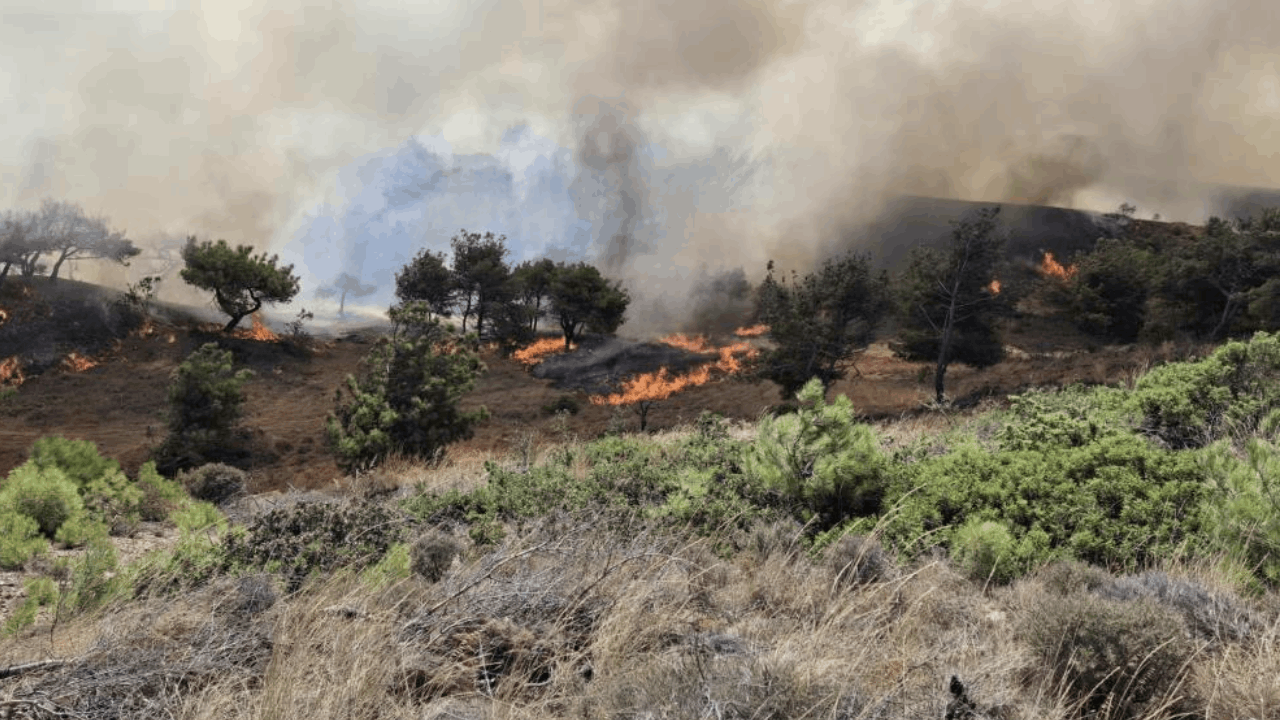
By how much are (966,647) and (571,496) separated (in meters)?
4.70

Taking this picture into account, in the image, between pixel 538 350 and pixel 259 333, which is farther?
pixel 538 350

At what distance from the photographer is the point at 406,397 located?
17.6m

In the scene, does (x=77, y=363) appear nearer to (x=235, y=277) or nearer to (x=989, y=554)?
(x=235, y=277)

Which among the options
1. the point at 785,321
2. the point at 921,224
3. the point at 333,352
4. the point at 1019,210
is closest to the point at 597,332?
the point at 333,352

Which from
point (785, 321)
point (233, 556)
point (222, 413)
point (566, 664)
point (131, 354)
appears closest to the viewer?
point (566, 664)

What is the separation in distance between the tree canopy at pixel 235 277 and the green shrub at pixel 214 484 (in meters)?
38.0

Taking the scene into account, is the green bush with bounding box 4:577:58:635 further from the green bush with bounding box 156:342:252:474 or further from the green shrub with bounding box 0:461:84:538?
the green bush with bounding box 156:342:252:474

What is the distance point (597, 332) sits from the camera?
5600cm

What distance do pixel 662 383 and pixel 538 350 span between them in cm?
1636

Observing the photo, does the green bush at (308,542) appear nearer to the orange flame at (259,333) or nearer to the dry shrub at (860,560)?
the dry shrub at (860,560)

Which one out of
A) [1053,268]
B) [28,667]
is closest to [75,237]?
[28,667]

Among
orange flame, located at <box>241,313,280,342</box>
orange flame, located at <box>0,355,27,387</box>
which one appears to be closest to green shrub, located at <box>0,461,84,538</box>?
orange flame, located at <box>0,355,27,387</box>

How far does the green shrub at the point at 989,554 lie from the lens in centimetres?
469

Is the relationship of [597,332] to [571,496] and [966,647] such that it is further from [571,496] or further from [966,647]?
[966,647]
